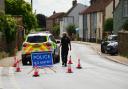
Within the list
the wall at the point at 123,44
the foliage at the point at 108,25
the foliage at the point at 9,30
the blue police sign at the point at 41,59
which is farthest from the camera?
the foliage at the point at 108,25

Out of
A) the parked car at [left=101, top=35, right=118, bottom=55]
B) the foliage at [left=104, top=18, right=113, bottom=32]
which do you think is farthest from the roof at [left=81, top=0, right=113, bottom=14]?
the parked car at [left=101, top=35, right=118, bottom=55]

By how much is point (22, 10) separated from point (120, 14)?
54.1 feet

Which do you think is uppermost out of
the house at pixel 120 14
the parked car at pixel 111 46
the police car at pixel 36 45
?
the house at pixel 120 14

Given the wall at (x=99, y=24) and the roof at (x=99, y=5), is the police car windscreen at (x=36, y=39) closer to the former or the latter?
the roof at (x=99, y=5)

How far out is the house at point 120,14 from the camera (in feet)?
192

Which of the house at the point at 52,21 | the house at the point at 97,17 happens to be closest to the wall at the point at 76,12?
the house at the point at 97,17

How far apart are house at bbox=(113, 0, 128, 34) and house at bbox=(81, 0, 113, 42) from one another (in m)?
17.9

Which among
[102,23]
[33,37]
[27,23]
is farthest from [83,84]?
[102,23]

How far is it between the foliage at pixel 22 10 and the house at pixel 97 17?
42.1 ft

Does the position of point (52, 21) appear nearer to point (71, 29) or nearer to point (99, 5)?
point (71, 29)

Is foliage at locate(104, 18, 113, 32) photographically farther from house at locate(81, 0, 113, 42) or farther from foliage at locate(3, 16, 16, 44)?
foliage at locate(3, 16, 16, 44)

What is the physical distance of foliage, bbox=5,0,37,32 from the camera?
2711 inches

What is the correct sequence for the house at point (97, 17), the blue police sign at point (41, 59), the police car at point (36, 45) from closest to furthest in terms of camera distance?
the blue police sign at point (41, 59) < the police car at point (36, 45) < the house at point (97, 17)

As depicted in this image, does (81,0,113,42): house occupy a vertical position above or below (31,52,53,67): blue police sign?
above
